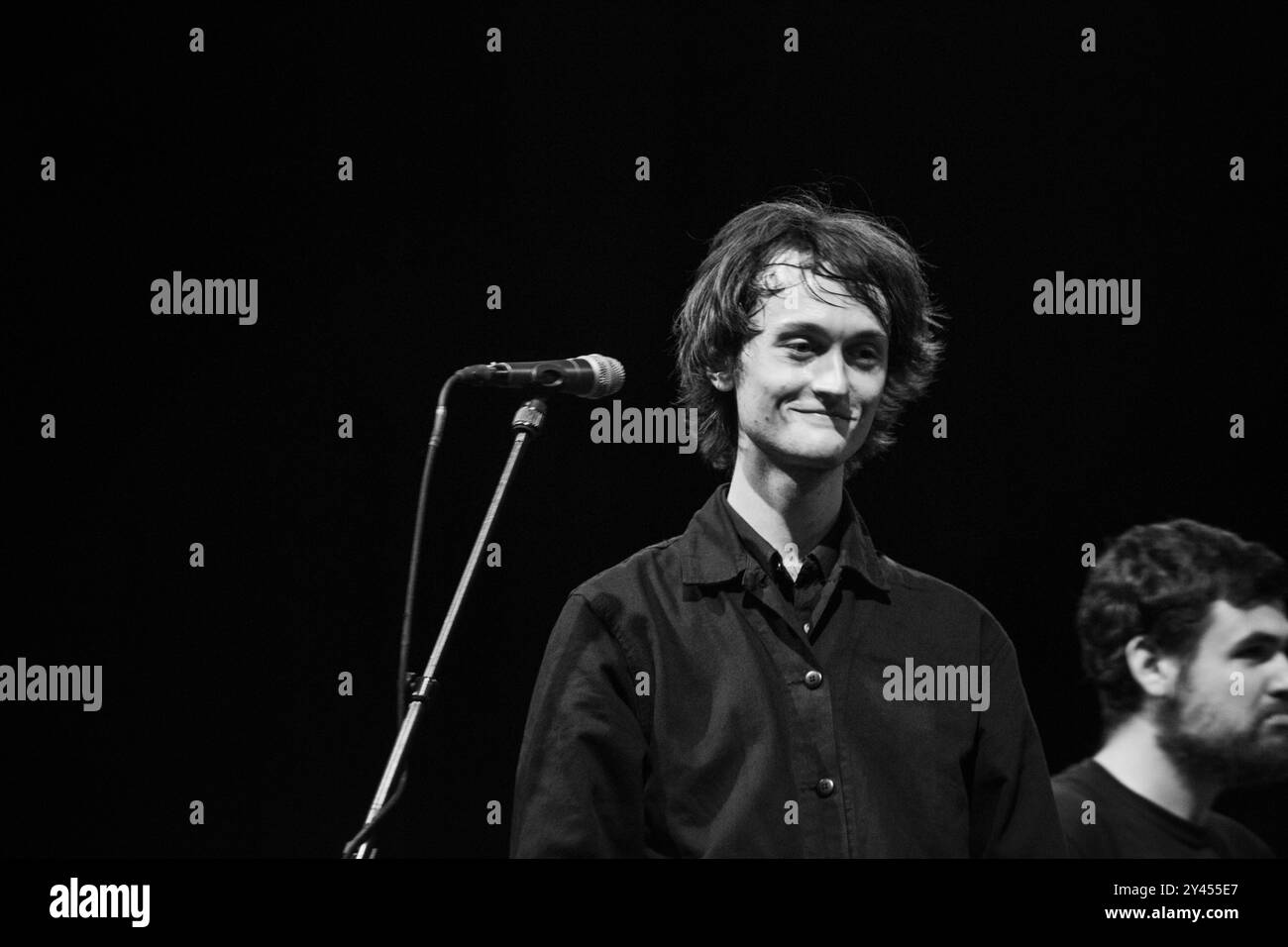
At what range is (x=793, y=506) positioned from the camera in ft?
8.95

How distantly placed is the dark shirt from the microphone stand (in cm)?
26

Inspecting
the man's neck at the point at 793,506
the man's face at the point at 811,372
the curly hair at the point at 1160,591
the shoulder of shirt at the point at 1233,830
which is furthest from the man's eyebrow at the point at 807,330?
the shoulder of shirt at the point at 1233,830

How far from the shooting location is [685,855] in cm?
256

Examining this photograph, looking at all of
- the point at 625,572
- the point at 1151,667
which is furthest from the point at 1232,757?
the point at 625,572

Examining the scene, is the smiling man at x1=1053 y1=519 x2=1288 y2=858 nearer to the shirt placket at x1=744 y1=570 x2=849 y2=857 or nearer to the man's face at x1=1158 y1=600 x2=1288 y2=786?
the man's face at x1=1158 y1=600 x2=1288 y2=786

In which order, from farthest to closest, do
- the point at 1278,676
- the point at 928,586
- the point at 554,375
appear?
the point at 1278,676 → the point at 928,586 → the point at 554,375

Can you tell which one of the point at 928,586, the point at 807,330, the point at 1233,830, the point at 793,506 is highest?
the point at 807,330

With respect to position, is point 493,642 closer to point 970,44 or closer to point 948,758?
point 948,758

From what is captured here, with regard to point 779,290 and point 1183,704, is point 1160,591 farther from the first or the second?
point 779,290

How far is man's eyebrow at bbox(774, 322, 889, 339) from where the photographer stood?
2.71m

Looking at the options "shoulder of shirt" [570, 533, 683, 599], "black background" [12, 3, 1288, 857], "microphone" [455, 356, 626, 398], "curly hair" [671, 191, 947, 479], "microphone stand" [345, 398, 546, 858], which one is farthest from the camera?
"black background" [12, 3, 1288, 857]

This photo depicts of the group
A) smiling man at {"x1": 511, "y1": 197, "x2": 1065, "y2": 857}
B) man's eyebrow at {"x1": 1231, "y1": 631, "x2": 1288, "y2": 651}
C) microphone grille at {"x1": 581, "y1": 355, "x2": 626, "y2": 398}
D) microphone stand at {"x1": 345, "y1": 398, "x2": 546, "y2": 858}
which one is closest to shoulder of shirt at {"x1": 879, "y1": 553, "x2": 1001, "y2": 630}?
smiling man at {"x1": 511, "y1": 197, "x2": 1065, "y2": 857}

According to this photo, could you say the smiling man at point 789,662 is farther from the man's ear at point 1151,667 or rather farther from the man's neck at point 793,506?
the man's ear at point 1151,667

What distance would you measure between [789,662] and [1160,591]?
32.4 inches
